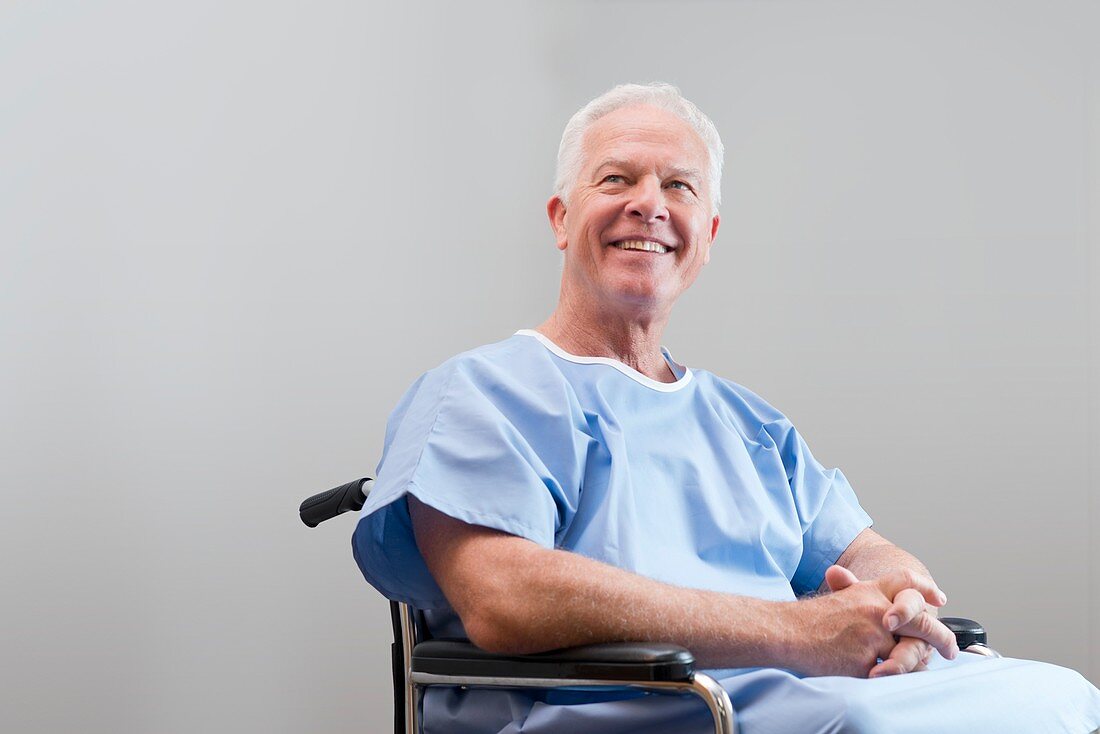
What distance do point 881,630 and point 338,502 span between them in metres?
0.68

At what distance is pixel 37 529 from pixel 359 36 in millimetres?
1138

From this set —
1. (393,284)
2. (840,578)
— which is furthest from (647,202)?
(393,284)

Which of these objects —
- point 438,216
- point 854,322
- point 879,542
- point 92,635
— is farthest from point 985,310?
point 92,635

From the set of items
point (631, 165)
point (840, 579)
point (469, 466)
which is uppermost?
point (631, 165)

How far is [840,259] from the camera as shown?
Answer: 8.50ft

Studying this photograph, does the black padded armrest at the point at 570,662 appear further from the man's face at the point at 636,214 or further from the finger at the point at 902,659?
the man's face at the point at 636,214

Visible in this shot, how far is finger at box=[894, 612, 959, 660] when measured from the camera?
3.97ft

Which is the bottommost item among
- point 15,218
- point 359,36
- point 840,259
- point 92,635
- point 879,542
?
point 92,635

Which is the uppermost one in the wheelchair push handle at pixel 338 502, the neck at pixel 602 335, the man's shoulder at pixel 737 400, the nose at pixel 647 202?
the nose at pixel 647 202

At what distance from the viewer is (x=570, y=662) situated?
3.54ft

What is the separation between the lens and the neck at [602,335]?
1577 mm

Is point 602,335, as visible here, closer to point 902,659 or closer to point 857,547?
point 857,547

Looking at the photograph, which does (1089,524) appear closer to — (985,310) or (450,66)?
(985,310)

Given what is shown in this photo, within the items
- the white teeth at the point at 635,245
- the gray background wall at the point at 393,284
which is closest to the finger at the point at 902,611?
the white teeth at the point at 635,245
